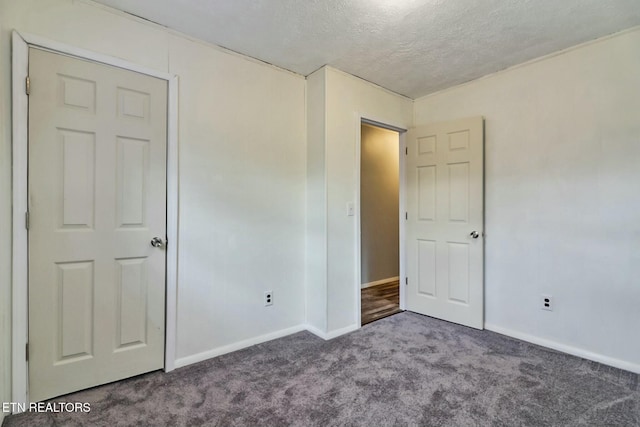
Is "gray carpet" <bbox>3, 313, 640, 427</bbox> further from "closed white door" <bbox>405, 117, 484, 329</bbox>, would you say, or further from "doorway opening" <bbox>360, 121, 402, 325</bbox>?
"doorway opening" <bbox>360, 121, 402, 325</bbox>

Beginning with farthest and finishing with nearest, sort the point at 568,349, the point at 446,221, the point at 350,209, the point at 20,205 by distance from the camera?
the point at 446,221
the point at 350,209
the point at 568,349
the point at 20,205

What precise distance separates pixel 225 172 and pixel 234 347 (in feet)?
4.49

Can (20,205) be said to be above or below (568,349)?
above

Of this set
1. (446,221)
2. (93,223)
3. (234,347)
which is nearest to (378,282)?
(446,221)

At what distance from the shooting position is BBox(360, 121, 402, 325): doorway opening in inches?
172

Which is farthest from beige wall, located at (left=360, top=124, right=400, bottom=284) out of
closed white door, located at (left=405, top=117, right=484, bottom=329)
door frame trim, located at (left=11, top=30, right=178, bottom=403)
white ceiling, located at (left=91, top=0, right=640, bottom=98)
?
door frame trim, located at (left=11, top=30, right=178, bottom=403)

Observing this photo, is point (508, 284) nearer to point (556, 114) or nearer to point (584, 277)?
point (584, 277)

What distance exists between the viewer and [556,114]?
95.0 inches

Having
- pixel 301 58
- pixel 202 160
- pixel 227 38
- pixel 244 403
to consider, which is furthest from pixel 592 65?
pixel 244 403

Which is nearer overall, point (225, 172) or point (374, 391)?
point (374, 391)

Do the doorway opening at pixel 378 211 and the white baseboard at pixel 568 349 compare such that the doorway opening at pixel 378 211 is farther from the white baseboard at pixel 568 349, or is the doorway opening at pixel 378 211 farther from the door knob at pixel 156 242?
the door knob at pixel 156 242

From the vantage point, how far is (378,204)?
181 inches

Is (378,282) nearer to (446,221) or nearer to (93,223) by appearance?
(446,221)

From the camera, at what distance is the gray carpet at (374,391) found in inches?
63.1
